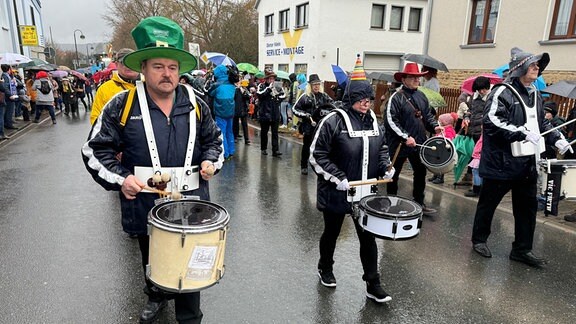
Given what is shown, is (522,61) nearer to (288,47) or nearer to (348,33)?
(348,33)

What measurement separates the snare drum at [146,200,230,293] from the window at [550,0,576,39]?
43.1 feet

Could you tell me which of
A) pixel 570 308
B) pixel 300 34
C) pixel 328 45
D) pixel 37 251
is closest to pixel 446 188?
pixel 570 308

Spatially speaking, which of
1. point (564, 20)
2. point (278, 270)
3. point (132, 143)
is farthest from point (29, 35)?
point (564, 20)

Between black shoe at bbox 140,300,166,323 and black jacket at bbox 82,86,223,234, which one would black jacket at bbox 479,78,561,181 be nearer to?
black jacket at bbox 82,86,223,234

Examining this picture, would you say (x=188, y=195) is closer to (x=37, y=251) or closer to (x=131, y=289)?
(x=131, y=289)

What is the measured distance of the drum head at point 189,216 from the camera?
2.24 metres

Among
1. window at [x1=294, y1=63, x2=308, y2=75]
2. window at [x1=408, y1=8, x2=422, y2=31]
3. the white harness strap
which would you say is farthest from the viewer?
window at [x1=408, y1=8, x2=422, y2=31]

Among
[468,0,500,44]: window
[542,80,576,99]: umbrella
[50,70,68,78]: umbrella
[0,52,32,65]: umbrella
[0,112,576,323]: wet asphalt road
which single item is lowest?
[0,112,576,323]: wet asphalt road

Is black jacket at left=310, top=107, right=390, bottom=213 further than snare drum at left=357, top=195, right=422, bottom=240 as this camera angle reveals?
Yes

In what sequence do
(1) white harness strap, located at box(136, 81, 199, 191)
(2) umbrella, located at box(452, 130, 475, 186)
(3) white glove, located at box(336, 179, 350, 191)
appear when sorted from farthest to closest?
(2) umbrella, located at box(452, 130, 475, 186) < (3) white glove, located at box(336, 179, 350, 191) < (1) white harness strap, located at box(136, 81, 199, 191)

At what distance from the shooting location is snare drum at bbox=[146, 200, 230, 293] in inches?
87.8

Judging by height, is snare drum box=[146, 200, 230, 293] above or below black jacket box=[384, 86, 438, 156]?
below

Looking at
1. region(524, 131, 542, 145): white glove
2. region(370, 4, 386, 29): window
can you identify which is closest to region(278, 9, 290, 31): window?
region(370, 4, 386, 29): window

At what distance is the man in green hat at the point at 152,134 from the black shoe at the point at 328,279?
Answer: 1.42 m
